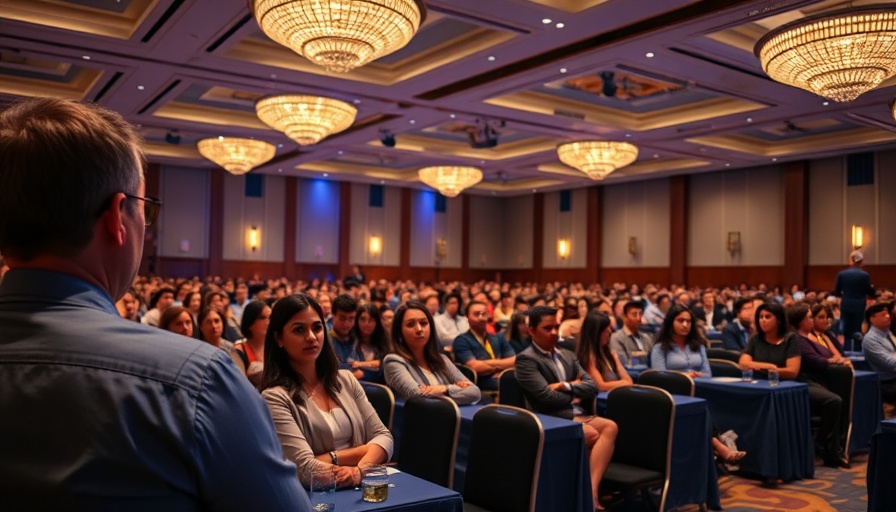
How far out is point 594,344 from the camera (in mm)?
6301

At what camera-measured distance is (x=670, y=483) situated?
5117 millimetres

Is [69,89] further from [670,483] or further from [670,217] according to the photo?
[670,217]

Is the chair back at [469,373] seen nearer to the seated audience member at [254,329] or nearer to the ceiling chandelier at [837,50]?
the seated audience member at [254,329]

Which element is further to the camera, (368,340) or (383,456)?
(368,340)

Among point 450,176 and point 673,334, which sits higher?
point 450,176

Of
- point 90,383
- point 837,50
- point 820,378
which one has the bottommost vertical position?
point 820,378

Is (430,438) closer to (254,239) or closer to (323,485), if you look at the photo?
(323,485)

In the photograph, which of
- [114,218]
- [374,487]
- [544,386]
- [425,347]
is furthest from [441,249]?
[114,218]

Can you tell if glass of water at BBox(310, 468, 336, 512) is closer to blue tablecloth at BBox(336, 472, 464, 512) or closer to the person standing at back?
blue tablecloth at BBox(336, 472, 464, 512)

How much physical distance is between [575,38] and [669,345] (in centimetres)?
434

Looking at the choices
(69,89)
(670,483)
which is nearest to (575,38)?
(670,483)

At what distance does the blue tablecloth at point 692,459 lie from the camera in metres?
5.16

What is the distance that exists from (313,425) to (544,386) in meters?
2.19

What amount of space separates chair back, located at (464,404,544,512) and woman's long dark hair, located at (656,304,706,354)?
3524 millimetres
